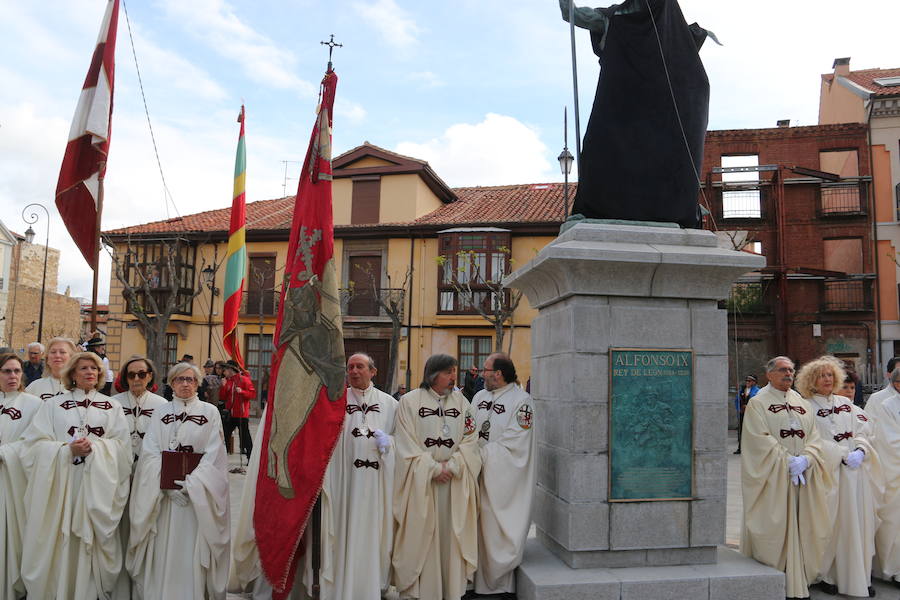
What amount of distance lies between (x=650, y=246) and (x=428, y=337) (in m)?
19.7

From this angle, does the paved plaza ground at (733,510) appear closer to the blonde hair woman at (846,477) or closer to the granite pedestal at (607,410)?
the blonde hair woman at (846,477)

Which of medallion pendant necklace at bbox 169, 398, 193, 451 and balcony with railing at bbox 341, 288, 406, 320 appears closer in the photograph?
medallion pendant necklace at bbox 169, 398, 193, 451

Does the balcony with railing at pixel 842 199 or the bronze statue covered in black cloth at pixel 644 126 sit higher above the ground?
the balcony with railing at pixel 842 199

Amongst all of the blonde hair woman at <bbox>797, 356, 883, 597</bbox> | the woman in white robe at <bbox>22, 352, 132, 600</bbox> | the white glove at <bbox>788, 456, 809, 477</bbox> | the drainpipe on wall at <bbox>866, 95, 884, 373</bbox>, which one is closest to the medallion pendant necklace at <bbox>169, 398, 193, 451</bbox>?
the woman in white robe at <bbox>22, 352, 132, 600</bbox>

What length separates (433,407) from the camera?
5.01 m

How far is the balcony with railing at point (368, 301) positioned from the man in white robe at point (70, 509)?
63.4 ft

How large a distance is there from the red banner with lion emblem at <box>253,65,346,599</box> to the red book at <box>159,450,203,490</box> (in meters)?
0.50

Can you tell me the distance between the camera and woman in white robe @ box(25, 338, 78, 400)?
5159 millimetres

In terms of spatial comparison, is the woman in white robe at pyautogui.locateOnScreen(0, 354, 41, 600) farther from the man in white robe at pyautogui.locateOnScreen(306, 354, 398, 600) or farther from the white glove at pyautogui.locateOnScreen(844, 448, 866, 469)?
the white glove at pyautogui.locateOnScreen(844, 448, 866, 469)

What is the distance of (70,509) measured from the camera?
465 cm

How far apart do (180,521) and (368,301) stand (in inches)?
803

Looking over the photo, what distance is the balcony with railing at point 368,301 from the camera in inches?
956

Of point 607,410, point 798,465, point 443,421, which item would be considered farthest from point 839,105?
point 443,421

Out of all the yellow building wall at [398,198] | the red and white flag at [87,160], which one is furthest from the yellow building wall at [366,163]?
the red and white flag at [87,160]
